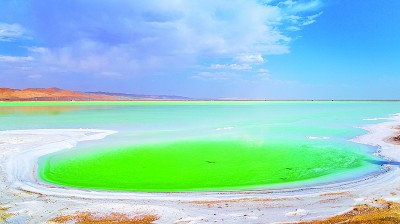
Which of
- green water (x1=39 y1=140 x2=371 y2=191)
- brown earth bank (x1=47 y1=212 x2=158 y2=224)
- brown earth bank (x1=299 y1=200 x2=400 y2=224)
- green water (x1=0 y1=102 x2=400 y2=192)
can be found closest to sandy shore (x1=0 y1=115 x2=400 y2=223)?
brown earth bank (x1=47 y1=212 x2=158 y2=224)

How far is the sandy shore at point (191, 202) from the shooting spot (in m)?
7.34

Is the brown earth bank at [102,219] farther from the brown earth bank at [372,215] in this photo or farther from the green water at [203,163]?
the brown earth bank at [372,215]

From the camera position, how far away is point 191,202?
338 inches

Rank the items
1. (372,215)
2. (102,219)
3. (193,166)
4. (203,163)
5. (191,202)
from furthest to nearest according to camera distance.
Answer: (203,163)
(193,166)
(191,202)
(102,219)
(372,215)

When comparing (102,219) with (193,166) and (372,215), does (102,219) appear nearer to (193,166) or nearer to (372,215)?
(372,215)

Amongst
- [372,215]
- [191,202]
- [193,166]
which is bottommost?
[193,166]

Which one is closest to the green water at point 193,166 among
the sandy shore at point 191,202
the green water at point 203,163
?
the green water at point 203,163

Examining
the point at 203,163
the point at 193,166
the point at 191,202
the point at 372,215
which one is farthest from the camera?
the point at 203,163

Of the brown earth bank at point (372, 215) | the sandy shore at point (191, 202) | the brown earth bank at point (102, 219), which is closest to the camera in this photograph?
the brown earth bank at point (372, 215)

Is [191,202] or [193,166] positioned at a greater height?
[191,202]

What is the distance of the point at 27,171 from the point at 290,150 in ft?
39.1

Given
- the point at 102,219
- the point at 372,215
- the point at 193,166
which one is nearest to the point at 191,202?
the point at 102,219

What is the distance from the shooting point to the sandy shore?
7344 mm

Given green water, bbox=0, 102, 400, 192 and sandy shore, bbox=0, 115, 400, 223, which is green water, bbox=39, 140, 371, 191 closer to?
green water, bbox=0, 102, 400, 192
